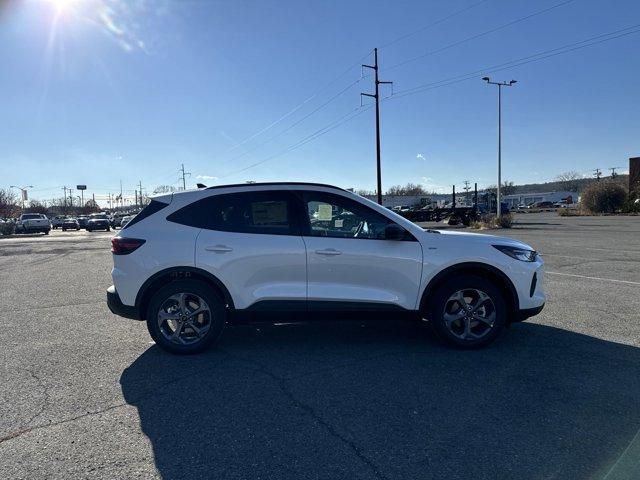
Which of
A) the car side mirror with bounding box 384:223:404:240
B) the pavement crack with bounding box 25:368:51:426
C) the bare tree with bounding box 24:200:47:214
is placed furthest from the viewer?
the bare tree with bounding box 24:200:47:214

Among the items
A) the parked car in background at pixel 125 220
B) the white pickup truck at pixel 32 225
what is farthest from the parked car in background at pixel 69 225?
the white pickup truck at pixel 32 225

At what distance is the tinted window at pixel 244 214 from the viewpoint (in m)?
4.88

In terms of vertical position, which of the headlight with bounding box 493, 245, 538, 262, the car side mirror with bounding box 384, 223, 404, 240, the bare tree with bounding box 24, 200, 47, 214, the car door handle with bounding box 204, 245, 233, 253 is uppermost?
the bare tree with bounding box 24, 200, 47, 214

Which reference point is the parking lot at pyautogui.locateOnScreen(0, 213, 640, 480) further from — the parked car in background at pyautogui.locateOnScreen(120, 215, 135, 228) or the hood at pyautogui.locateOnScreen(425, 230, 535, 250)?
the parked car in background at pyautogui.locateOnScreen(120, 215, 135, 228)

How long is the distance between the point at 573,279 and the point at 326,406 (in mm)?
7534

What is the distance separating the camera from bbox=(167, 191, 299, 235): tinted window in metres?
4.88

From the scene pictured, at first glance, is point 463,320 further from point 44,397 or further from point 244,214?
point 44,397

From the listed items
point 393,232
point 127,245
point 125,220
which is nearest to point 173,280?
point 127,245

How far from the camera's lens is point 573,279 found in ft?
30.2

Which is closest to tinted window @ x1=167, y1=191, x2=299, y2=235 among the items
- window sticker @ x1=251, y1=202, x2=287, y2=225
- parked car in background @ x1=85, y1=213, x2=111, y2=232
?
window sticker @ x1=251, y1=202, x2=287, y2=225

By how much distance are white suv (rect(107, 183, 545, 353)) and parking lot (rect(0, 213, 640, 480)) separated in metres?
0.43

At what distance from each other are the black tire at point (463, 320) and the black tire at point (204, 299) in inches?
87.7

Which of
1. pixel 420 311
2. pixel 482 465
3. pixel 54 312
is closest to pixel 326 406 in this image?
pixel 482 465

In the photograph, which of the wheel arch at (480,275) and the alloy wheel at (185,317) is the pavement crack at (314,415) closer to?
the alloy wheel at (185,317)
